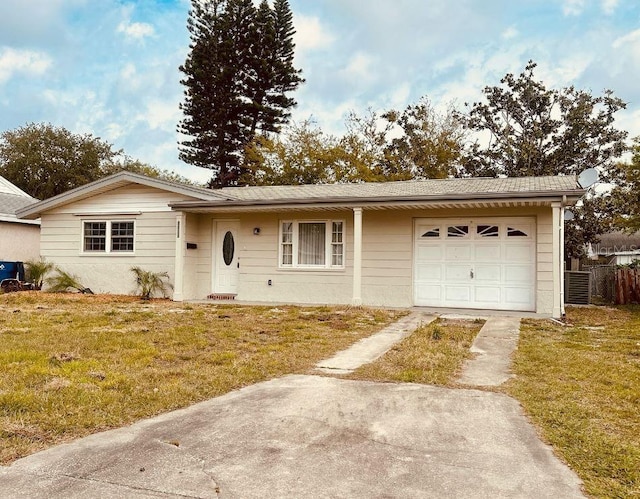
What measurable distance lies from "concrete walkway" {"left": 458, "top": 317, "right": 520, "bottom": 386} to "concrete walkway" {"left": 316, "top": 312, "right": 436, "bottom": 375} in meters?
1.10

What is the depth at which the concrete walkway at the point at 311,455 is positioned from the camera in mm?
2768

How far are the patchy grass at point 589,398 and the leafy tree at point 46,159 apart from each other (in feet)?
113

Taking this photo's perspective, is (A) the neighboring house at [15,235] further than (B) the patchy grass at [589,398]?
Yes

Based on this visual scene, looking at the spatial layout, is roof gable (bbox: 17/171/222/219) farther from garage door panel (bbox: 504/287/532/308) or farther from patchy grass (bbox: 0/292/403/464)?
garage door panel (bbox: 504/287/532/308)

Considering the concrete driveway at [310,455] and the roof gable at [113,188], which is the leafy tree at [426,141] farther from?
the concrete driveway at [310,455]

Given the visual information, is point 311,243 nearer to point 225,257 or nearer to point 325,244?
point 325,244

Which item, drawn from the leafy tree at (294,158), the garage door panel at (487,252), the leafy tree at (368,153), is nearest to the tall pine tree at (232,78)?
the leafy tree at (294,158)

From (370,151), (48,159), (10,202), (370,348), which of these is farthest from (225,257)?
(48,159)

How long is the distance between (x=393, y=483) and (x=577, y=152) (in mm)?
24728

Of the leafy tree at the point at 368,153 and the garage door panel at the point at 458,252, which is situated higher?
the leafy tree at the point at 368,153

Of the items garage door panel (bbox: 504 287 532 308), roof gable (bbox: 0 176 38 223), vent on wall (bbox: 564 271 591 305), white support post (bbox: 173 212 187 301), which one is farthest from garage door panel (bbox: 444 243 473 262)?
roof gable (bbox: 0 176 38 223)

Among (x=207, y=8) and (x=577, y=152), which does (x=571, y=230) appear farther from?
(x=207, y=8)

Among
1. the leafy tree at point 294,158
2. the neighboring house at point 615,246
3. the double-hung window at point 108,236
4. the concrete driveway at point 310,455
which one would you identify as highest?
the leafy tree at point 294,158

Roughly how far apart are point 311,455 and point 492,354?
4051mm
